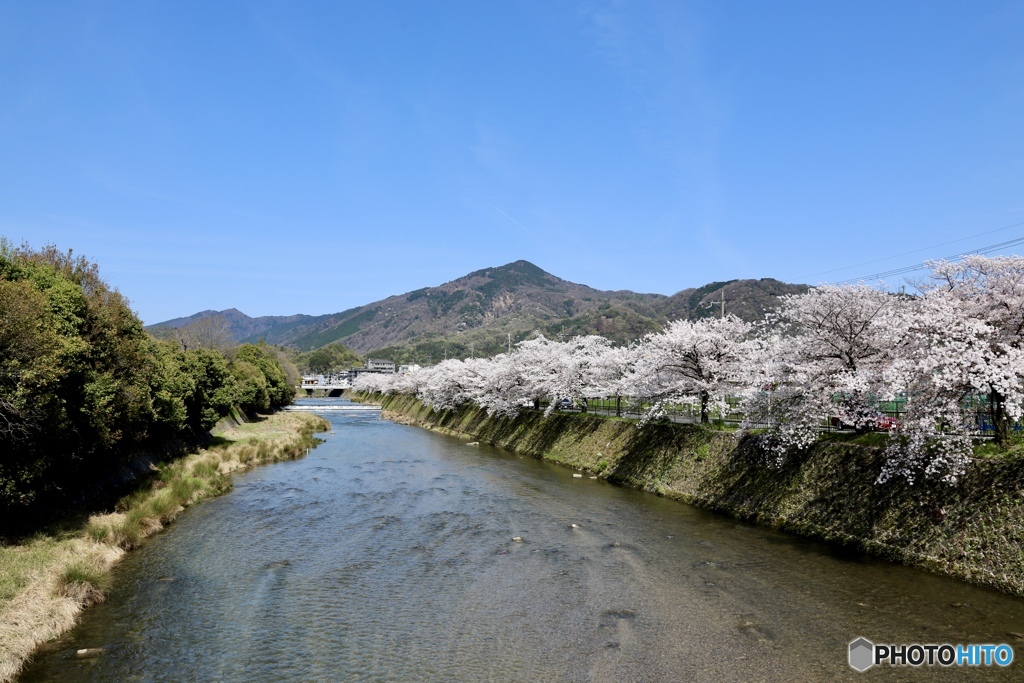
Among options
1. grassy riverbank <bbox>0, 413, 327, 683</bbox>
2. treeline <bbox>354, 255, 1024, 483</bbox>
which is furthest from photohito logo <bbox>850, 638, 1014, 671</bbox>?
grassy riverbank <bbox>0, 413, 327, 683</bbox>

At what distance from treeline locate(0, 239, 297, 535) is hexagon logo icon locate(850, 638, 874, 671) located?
76.1 feet

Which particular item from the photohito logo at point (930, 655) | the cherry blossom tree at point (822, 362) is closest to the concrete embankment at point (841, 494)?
the cherry blossom tree at point (822, 362)

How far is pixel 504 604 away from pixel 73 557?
1358 cm

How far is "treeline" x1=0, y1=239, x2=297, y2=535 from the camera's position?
17250 mm

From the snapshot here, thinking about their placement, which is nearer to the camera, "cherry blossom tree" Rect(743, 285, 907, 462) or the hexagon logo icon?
the hexagon logo icon

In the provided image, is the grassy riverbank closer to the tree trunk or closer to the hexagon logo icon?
the hexagon logo icon

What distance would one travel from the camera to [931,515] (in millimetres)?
19297

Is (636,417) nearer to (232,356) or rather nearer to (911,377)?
(911,377)

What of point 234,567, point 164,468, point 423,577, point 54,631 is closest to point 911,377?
point 423,577

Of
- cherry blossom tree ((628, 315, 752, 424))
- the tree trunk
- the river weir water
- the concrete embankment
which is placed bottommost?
the river weir water

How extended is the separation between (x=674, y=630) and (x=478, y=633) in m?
5.18

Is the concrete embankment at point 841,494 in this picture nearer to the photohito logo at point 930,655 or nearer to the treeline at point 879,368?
the treeline at point 879,368

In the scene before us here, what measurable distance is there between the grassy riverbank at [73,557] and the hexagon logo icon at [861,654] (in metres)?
18.7

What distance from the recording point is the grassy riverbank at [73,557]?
1372 centimetres
